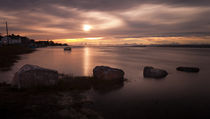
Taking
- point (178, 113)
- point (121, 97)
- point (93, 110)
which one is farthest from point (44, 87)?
point (178, 113)

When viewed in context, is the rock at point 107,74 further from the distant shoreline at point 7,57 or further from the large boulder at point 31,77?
the distant shoreline at point 7,57

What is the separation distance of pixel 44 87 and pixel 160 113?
26.1 ft

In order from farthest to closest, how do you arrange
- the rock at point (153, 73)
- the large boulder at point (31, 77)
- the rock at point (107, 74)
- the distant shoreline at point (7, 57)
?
the distant shoreline at point (7, 57) < the rock at point (153, 73) < the rock at point (107, 74) < the large boulder at point (31, 77)

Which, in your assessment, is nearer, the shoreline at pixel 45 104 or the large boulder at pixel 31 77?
the shoreline at pixel 45 104

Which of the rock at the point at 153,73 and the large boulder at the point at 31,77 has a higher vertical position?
the large boulder at the point at 31,77

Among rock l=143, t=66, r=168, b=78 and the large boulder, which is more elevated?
the large boulder

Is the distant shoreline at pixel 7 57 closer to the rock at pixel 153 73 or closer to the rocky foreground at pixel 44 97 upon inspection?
the rocky foreground at pixel 44 97

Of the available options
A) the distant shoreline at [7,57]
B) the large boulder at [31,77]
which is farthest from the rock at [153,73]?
the distant shoreline at [7,57]

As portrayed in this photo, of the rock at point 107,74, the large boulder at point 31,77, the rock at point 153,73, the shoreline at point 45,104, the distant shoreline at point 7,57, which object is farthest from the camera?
the distant shoreline at point 7,57

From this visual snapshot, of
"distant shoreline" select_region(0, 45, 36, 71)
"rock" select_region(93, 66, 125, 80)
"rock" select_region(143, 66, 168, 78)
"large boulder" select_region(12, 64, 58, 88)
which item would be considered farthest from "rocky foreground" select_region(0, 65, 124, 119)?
"distant shoreline" select_region(0, 45, 36, 71)

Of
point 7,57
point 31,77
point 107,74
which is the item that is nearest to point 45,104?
point 31,77

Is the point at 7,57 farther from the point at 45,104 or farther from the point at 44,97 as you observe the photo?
the point at 45,104

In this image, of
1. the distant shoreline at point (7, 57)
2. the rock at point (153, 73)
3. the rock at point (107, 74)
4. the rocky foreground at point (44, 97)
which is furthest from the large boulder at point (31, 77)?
the distant shoreline at point (7, 57)

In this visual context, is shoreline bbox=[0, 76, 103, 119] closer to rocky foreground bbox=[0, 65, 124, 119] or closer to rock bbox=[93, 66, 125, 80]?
rocky foreground bbox=[0, 65, 124, 119]
